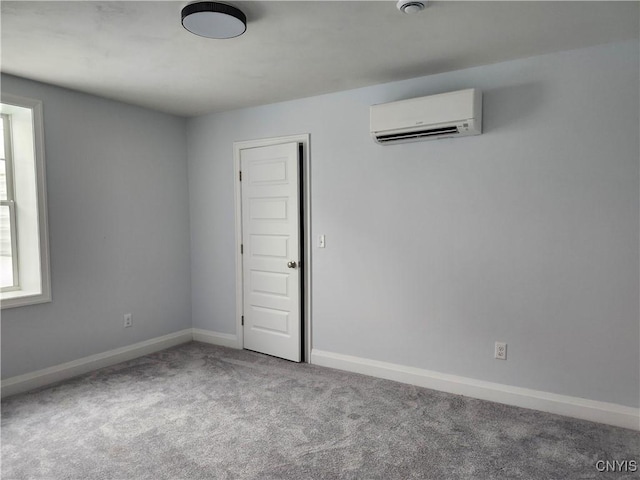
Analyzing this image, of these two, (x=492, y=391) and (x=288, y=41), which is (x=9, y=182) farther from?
(x=492, y=391)

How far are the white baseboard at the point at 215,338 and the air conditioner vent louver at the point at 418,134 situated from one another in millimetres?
2518

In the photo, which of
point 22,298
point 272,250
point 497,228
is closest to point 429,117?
point 497,228

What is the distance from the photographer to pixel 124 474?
2234 millimetres

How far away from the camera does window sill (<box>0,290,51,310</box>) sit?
125 inches

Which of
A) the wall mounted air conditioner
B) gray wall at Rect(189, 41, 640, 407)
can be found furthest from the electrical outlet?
the wall mounted air conditioner

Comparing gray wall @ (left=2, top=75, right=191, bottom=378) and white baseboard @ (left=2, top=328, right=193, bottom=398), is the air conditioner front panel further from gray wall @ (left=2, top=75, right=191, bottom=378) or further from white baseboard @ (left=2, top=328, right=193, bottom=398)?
white baseboard @ (left=2, top=328, right=193, bottom=398)

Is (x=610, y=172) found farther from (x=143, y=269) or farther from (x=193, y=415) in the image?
(x=143, y=269)

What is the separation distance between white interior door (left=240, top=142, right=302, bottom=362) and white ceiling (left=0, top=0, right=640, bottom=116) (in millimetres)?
796

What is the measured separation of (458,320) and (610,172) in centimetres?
141

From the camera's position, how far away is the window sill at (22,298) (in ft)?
10.4

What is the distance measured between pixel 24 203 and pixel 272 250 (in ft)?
6.78

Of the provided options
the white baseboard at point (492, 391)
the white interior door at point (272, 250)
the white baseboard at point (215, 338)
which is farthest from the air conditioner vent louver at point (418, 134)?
the white baseboard at point (215, 338)

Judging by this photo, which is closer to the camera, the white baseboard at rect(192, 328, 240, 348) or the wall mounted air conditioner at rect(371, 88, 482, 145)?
the wall mounted air conditioner at rect(371, 88, 482, 145)

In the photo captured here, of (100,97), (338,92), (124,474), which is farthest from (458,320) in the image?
(100,97)
